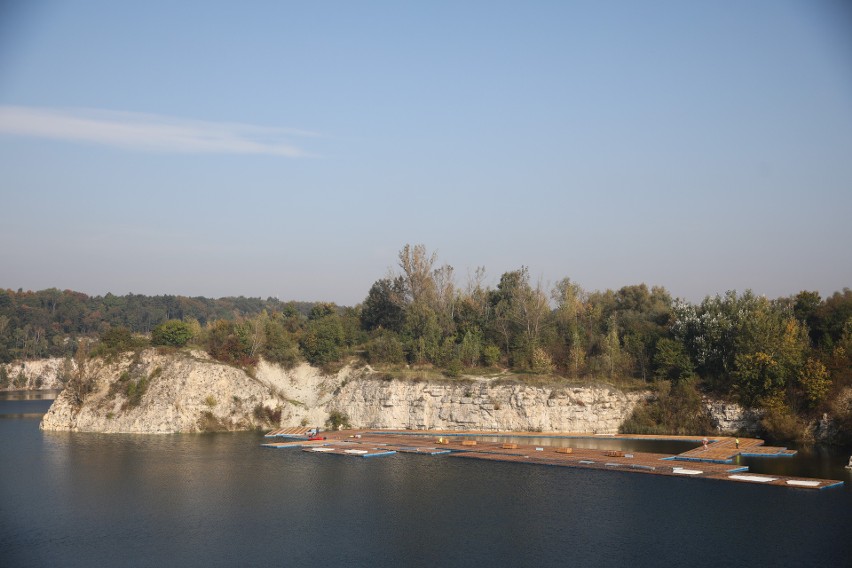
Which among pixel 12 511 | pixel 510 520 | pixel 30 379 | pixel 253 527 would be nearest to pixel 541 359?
pixel 510 520

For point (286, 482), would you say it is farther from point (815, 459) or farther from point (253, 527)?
point (815, 459)

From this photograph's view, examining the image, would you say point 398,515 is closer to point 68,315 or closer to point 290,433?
point 290,433

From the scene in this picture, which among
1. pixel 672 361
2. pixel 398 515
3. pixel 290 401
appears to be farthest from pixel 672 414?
pixel 290 401

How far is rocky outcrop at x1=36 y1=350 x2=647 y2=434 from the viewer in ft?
205

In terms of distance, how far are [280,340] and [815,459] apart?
48871 mm

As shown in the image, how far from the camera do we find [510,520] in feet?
116

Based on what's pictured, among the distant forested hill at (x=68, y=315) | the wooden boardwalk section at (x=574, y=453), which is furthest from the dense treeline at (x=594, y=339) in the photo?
the distant forested hill at (x=68, y=315)

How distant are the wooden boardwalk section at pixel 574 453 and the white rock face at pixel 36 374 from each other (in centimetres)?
9277

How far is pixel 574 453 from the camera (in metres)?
51.2

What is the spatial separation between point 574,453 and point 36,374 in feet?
382

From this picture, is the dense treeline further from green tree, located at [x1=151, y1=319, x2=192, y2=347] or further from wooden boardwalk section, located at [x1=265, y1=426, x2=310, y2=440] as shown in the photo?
wooden boardwalk section, located at [x1=265, y1=426, x2=310, y2=440]

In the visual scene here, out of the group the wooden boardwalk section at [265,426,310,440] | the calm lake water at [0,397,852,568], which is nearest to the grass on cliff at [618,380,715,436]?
the calm lake water at [0,397,852,568]

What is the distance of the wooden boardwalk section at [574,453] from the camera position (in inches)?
1711

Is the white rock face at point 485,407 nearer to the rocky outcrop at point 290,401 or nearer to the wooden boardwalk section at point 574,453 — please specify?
the rocky outcrop at point 290,401
